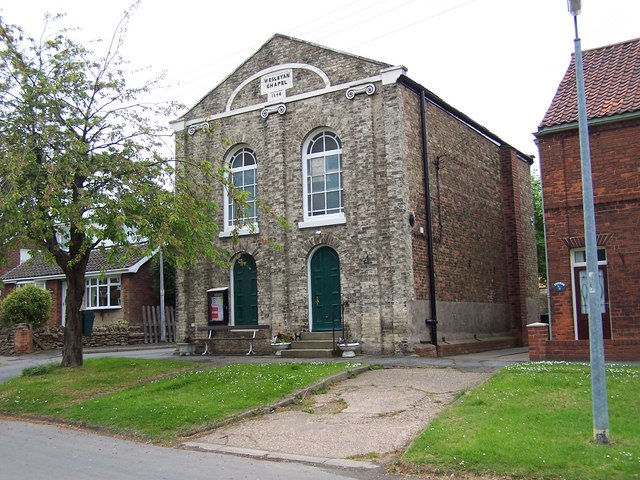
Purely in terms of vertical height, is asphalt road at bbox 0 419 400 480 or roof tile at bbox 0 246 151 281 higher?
roof tile at bbox 0 246 151 281

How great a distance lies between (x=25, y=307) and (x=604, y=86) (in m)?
22.8

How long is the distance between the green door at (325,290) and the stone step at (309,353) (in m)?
1.05

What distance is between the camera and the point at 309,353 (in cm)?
1831

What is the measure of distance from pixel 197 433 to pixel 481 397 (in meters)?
4.58

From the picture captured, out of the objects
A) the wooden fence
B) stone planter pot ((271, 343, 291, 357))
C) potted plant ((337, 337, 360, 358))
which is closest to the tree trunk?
stone planter pot ((271, 343, 291, 357))

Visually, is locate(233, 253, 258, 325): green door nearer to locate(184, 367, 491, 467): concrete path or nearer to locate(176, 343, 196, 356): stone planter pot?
locate(176, 343, 196, 356): stone planter pot

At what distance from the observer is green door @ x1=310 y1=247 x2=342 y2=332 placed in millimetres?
19250

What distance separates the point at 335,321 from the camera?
62.8ft

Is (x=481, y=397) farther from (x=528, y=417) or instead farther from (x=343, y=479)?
(x=343, y=479)

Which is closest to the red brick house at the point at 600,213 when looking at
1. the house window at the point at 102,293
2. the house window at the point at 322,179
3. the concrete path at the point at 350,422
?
the concrete path at the point at 350,422

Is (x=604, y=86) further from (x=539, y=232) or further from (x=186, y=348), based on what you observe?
(x=539, y=232)

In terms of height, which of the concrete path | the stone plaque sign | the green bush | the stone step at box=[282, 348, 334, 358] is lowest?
the concrete path

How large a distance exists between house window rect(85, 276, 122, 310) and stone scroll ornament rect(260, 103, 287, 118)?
15.3 meters

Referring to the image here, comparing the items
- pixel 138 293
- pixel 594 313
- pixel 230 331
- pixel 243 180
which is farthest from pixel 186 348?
pixel 594 313
